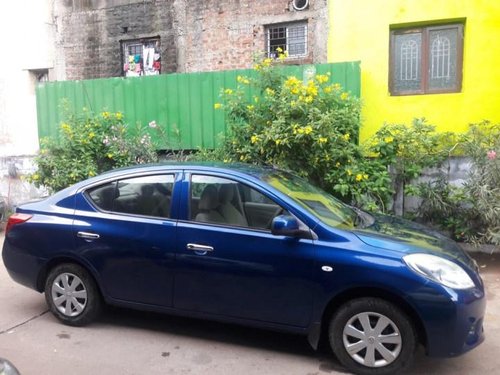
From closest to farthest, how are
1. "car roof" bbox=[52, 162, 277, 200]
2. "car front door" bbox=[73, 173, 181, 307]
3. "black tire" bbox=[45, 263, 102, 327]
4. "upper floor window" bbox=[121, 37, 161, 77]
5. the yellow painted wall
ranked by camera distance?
"car front door" bbox=[73, 173, 181, 307]
"car roof" bbox=[52, 162, 277, 200]
"black tire" bbox=[45, 263, 102, 327]
the yellow painted wall
"upper floor window" bbox=[121, 37, 161, 77]

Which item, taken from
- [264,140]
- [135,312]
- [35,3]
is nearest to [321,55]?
[264,140]

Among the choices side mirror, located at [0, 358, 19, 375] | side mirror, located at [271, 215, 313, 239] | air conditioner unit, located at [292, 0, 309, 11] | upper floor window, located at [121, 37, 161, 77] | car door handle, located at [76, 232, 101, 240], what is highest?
air conditioner unit, located at [292, 0, 309, 11]

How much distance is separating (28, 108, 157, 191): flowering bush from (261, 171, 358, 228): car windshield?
3.61 meters

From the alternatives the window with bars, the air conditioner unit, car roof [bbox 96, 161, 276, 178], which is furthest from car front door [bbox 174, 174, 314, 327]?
the air conditioner unit

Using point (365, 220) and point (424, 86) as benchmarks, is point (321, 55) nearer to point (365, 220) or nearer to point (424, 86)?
point (424, 86)

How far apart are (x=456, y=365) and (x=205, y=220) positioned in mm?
2327

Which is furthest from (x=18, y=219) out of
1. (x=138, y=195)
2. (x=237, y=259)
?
(x=237, y=259)

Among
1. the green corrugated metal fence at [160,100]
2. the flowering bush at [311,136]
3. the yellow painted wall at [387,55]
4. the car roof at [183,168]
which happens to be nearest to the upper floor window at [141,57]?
the green corrugated metal fence at [160,100]

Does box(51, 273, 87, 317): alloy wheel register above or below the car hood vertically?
below

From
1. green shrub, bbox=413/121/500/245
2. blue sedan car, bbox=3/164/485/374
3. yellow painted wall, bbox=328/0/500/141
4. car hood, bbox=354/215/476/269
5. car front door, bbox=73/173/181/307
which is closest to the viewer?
blue sedan car, bbox=3/164/485/374

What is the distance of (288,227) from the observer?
11.9 feet

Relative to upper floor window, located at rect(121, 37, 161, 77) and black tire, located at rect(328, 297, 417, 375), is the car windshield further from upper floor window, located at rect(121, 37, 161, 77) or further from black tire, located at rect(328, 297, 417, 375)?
upper floor window, located at rect(121, 37, 161, 77)

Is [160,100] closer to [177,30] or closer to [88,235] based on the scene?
[177,30]

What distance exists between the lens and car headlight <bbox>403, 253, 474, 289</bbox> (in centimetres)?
341
